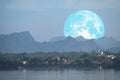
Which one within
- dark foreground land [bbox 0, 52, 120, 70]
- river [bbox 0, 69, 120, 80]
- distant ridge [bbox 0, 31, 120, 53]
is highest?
distant ridge [bbox 0, 31, 120, 53]

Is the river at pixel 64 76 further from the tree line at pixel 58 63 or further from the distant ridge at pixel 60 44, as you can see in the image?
the distant ridge at pixel 60 44

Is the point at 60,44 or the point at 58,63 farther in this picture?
the point at 60,44

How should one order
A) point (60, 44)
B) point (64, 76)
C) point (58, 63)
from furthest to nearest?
point (60, 44), point (58, 63), point (64, 76)

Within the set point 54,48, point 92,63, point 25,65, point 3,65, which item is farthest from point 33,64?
point 54,48

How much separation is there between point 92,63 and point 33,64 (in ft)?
8.55

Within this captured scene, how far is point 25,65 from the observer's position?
55.4 ft

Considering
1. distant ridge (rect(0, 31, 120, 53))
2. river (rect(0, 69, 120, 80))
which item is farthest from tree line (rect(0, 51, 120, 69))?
distant ridge (rect(0, 31, 120, 53))

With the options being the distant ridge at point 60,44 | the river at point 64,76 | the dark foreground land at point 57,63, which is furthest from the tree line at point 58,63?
the distant ridge at point 60,44

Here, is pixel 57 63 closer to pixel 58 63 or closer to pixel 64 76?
pixel 58 63

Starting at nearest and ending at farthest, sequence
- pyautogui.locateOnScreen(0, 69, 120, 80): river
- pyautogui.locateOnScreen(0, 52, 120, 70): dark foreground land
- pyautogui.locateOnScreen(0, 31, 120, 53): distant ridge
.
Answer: pyautogui.locateOnScreen(0, 69, 120, 80): river < pyautogui.locateOnScreen(0, 52, 120, 70): dark foreground land < pyautogui.locateOnScreen(0, 31, 120, 53): distant ridge

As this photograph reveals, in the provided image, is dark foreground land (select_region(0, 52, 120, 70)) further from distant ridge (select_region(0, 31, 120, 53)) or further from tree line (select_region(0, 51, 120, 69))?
distant ridge (select_region(0, 31, 120, 53))

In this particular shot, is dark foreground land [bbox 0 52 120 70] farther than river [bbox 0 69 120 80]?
Yes

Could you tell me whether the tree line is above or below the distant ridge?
below

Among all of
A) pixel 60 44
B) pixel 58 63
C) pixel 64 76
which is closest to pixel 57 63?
pixel 58 63
